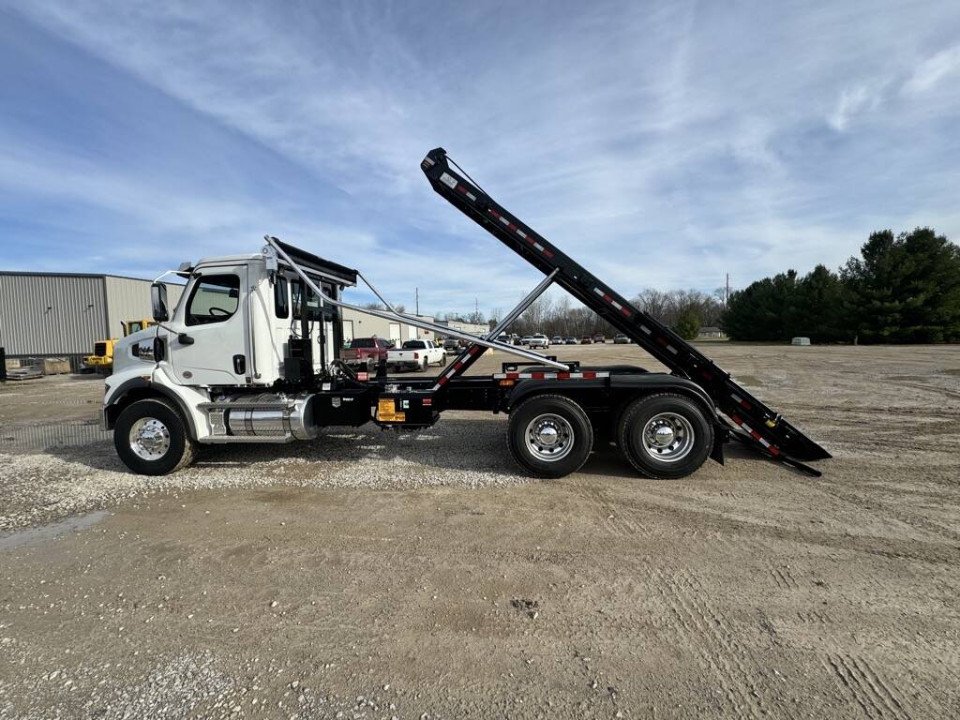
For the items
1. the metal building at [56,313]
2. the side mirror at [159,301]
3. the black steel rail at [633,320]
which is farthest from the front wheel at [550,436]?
the metal building at [56,313]

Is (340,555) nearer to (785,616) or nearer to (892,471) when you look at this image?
(785,616)

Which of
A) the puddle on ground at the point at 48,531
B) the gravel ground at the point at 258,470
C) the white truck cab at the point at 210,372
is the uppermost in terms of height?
the white truck cab at the point at 210,372

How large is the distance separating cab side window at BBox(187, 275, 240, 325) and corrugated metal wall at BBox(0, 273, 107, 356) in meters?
28.1

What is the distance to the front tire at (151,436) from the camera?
6270 millimetres

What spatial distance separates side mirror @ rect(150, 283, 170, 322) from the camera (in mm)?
5965

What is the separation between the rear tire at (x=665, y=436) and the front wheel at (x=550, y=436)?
19.9 inches

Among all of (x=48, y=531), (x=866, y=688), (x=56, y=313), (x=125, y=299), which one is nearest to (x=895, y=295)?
(x=866, y=688)

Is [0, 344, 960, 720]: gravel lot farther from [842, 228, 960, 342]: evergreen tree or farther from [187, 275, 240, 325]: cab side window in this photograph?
[842, 228, 960, 342]: evergreen tree

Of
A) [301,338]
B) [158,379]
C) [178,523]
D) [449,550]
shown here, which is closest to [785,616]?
[449,550]

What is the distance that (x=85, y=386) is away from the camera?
61.8 feet

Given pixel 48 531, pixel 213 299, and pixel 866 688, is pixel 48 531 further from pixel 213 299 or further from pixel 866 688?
pixel 866 688

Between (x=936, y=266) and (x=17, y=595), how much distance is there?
189 ft

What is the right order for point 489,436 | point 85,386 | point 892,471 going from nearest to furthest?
A: point 892,471 → point 489,436 → point 85,386

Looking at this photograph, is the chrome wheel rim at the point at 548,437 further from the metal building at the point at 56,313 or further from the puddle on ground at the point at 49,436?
the metal building at the point at 56,313
